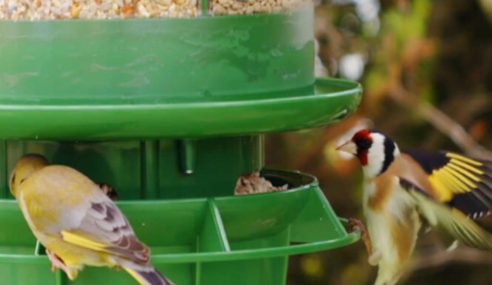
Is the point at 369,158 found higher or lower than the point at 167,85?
lower

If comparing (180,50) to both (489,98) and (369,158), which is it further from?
(489,98)

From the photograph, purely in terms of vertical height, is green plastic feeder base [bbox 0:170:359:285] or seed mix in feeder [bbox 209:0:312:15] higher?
seed mix in feeder [bbox 209:0:312:15]

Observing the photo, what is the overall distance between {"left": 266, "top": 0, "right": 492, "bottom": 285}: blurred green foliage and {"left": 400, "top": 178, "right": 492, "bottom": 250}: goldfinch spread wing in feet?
6.75

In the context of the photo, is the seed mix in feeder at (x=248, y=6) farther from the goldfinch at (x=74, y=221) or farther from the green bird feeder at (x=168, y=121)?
the goldfinch at (x=74, y=221)

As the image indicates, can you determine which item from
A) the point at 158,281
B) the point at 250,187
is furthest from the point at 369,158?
the point at 158,281

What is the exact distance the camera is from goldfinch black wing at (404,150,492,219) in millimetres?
3803

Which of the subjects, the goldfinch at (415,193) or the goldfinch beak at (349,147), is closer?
the goldfinch at (415,193)

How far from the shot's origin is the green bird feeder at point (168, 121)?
10.1 feet

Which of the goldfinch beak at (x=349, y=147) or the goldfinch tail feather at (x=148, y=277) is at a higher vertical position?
the goldfinch beak at (x=349, y=147)

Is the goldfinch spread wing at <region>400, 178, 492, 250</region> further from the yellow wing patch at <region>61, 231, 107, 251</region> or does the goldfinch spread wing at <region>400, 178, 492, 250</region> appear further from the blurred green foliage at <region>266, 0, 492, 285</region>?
the blurred green foliage at <region>266, 0, 492, 285</region>

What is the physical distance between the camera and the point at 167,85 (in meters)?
3.16

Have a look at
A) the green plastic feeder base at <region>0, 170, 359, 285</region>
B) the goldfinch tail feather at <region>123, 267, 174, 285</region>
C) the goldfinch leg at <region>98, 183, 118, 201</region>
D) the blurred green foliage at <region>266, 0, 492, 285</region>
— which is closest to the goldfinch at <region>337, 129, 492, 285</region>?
the green plastic feeder base at <region>0, 170, 359, 285</region>

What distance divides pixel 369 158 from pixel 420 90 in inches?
92.1

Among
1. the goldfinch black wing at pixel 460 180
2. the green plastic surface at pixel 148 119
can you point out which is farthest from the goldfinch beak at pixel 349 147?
the green plastic surface at pixel 148 119
